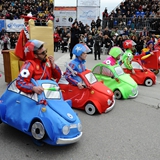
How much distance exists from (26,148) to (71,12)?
55.6ft

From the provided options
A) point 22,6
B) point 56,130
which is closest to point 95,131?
point 56,130

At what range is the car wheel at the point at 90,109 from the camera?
521 cm

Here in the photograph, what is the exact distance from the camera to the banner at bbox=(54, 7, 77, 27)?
19.3m

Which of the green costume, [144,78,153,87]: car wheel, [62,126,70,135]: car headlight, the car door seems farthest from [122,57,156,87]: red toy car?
[62,126,70,135]: car headlight

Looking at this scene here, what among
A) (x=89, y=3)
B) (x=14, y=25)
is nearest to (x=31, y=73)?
(x=89, y=3)

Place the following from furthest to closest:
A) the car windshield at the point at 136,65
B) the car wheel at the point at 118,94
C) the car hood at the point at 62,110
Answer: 1. the car windshield at the point at 136,65
2. the car wheel at the point at 118,94
3. the car hood at the point at 62,110

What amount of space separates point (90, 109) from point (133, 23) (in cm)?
1269

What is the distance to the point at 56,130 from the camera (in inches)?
132

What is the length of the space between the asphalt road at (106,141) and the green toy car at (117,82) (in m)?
0.80

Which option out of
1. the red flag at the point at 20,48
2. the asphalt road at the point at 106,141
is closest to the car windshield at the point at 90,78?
the asphalt road at the point at 106,141

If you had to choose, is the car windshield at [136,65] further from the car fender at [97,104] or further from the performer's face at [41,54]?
the performer's face at [41,54]

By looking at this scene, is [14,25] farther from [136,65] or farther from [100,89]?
[100,89]

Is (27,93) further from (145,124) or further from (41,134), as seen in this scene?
(145,124)

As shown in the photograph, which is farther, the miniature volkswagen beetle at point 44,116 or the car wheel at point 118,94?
the car wheel at point 118,94
